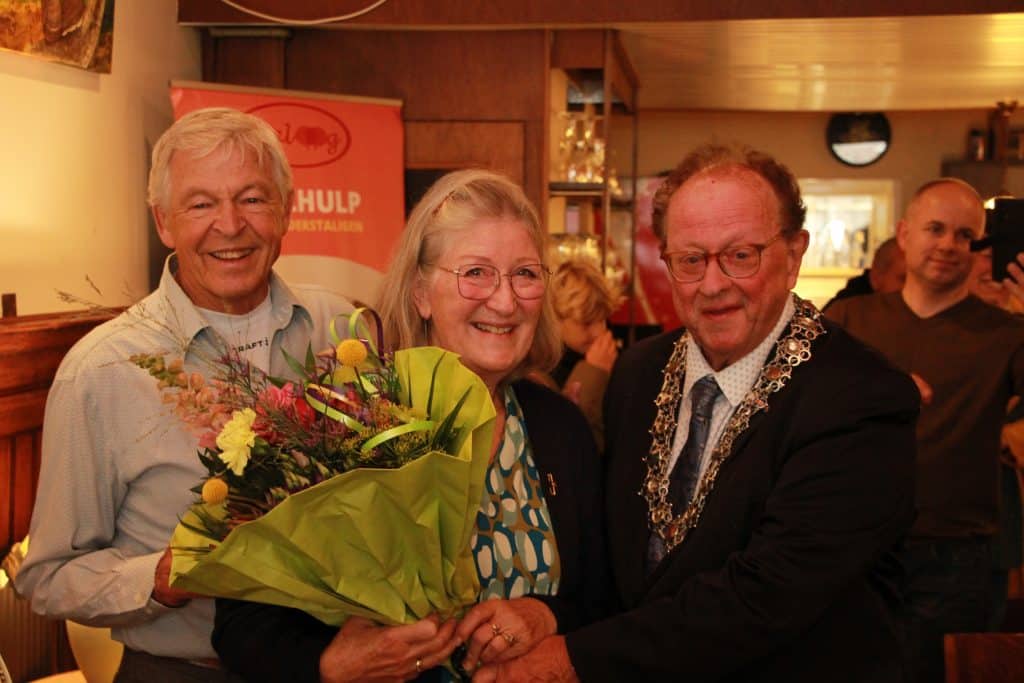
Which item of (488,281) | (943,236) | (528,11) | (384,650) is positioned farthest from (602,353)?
(384,650)

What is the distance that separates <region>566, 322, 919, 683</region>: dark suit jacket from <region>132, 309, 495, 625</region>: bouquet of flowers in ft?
A: 1.52

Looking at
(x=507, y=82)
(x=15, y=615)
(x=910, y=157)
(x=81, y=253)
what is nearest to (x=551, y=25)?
(x=507, y=82)

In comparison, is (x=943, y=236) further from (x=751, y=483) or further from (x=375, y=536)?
(x=375, y=536)

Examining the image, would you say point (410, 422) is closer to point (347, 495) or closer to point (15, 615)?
point (347, 495)

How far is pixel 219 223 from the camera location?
234 centimetres

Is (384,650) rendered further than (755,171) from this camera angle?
No

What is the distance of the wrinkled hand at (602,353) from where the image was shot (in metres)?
4.41

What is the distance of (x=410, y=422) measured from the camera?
1.63 metres

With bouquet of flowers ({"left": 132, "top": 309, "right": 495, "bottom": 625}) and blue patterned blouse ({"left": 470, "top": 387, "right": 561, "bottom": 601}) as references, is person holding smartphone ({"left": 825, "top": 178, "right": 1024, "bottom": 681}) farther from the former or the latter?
bouquet of flowers ({"left": 132, "top": 309, "right": 495, "bottom": 625})

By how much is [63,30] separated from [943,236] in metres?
2.89

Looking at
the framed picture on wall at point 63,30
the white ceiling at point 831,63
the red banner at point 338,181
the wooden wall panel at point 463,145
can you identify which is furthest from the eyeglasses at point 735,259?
the wooden wall panel at point 463,145

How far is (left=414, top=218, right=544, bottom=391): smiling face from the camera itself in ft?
6.84

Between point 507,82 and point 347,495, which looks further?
point 507,82

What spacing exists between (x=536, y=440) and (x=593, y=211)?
13.2 feet
